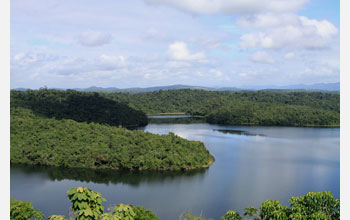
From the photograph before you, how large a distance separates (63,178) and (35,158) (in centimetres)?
709

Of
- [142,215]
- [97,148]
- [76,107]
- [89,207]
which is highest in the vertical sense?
[76,107]

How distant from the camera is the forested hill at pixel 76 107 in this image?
2047 inches

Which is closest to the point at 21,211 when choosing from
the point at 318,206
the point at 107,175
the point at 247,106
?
the point at 318,206

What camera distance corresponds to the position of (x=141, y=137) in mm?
34719

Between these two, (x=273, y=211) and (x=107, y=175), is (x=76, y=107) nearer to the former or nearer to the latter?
(x=107, y=175)

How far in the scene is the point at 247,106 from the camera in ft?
231

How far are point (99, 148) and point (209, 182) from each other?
1309 centimetres

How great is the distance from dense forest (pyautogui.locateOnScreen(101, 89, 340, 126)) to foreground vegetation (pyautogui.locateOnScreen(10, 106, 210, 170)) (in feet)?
114

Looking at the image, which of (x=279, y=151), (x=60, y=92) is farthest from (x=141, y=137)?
(x=60, y=92)

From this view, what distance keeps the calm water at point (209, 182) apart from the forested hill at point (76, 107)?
2306cm

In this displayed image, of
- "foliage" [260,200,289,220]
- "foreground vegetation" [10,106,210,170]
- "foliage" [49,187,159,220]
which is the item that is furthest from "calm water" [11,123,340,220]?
"foliage" [49,187,159,220]

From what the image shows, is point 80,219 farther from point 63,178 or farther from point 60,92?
point 60,92

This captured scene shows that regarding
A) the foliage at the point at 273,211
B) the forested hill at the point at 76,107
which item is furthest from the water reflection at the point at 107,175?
the forested hill at the point at 76,107

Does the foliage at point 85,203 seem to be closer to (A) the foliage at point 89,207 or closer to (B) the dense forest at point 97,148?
(A) the foliage at point 89,207
